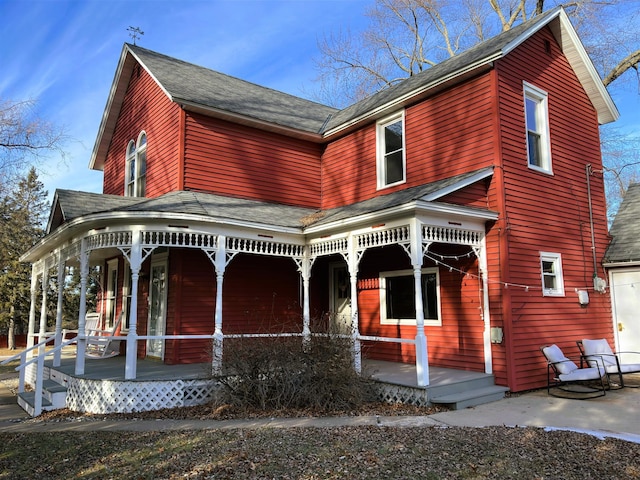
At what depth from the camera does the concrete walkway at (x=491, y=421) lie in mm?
6695

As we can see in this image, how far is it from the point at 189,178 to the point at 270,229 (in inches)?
107

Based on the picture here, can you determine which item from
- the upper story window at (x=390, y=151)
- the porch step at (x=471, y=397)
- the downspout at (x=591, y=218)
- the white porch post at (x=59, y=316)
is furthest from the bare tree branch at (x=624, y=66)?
the white porch post at (x=59, y=316)

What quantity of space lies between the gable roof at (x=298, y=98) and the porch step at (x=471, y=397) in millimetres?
6144

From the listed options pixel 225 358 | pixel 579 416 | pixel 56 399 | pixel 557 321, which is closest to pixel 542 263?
pixel 557 321

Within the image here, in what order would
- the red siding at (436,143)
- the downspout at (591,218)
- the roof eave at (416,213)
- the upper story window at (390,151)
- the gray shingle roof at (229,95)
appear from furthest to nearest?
1. the gray shingle roof at (229,95)
2. the upper story window at (390,151)
3. the downspout at (591,218)
4. the red siding at (436,143)
5. the roof eave at (416,213)

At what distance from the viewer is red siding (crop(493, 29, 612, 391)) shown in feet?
30.4

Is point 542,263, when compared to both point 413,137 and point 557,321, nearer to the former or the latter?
point 557,321

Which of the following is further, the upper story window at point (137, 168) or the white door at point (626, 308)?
the upper story window at point (137, 168)

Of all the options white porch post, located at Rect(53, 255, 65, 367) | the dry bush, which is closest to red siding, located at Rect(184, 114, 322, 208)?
white porch post, located at Rect(53, 255, 65, 367)

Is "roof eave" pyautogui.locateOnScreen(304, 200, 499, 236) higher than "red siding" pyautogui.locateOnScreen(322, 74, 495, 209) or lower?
lower

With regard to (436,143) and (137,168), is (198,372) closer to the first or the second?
(436,143)

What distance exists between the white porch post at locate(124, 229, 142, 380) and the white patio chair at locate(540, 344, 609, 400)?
7232mm

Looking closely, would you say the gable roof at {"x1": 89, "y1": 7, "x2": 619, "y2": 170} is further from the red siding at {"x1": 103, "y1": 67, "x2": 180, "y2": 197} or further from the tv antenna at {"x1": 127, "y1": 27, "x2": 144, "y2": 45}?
the tv antenna at {"x1": 127, "y1": 27, "x2": 144, "y2": 45}

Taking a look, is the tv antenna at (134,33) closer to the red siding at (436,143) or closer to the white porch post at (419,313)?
the red siding at (436,143)
